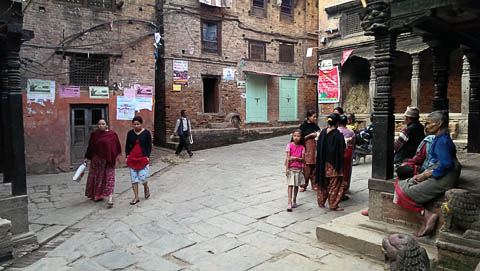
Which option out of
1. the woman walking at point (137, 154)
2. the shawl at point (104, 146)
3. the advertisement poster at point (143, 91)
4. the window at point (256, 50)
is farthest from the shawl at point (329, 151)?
the window at point (256, 50)

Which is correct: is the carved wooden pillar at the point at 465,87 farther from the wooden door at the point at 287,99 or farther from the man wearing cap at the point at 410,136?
the wooden door at the point at 287,99

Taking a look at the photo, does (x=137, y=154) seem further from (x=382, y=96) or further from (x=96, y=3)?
(x=96, y=3)

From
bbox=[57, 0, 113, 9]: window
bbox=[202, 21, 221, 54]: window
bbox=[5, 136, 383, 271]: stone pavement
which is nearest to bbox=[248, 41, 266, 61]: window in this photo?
bbox=[202, 21, 221, 54]: window

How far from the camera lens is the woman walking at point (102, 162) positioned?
7184 millimetres

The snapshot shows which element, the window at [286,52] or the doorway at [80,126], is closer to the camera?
the doorway at [80,126]

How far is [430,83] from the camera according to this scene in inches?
585

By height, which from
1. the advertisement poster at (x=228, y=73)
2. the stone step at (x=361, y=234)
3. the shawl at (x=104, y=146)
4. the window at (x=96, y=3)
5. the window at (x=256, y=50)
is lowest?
the stone step at (x=361, y=234)

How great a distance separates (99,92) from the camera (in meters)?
11.6

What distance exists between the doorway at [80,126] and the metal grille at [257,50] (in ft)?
30.2

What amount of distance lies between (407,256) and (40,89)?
1126cm

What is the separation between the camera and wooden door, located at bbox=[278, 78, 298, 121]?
771 inches

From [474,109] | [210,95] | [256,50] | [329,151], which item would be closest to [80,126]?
[210,95]

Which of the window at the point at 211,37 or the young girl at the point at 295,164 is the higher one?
the window at the point at 211,37

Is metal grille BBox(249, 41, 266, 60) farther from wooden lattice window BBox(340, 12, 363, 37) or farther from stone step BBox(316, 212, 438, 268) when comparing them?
stone step BBox(316, 212, 438, 268)
